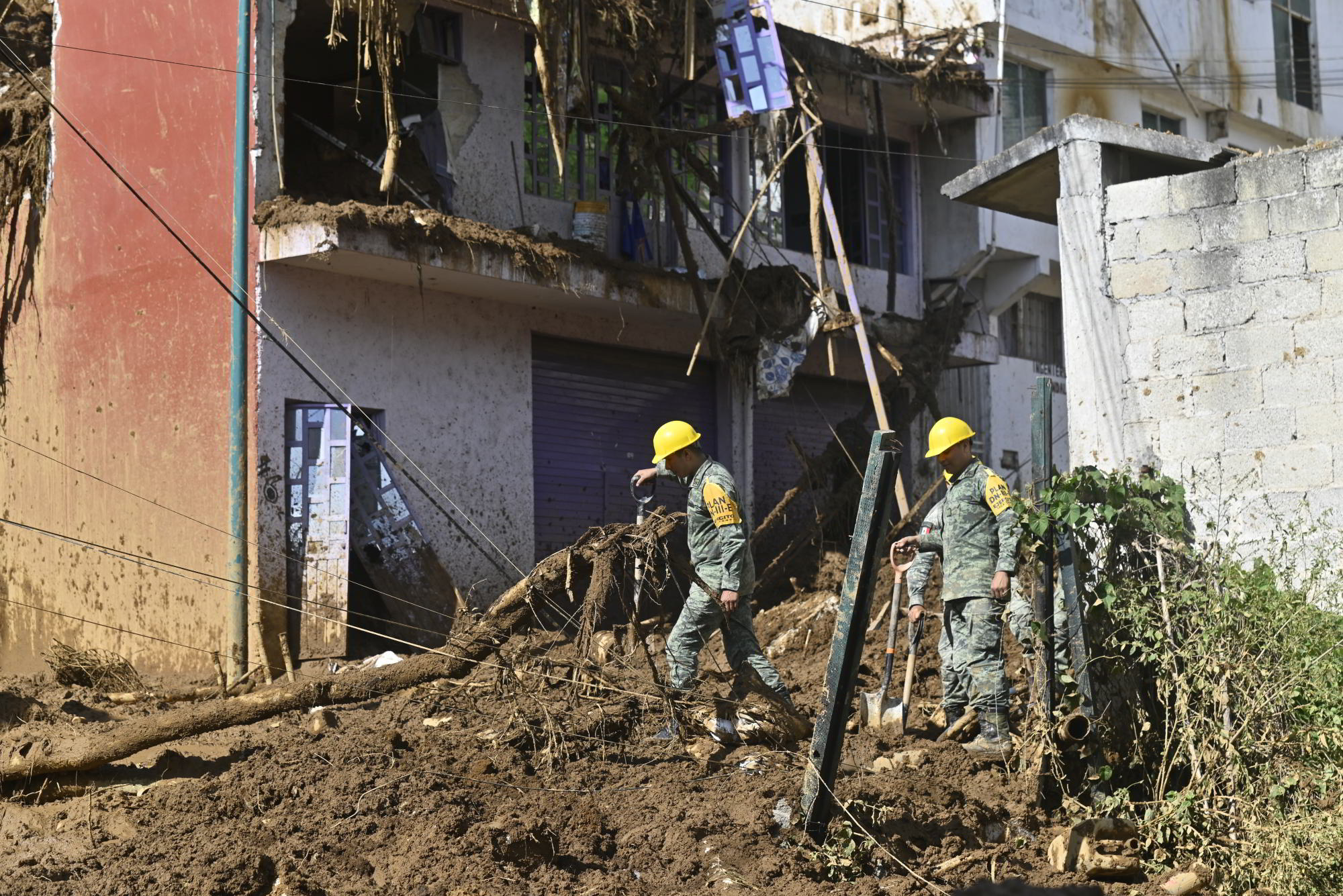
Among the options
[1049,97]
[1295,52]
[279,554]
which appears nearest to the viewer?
[279,554]

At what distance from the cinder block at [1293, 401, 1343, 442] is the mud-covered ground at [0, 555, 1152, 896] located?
7.91ft

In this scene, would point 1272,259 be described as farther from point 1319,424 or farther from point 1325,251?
point 1319,424

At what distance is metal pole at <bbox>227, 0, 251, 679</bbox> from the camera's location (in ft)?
34.1

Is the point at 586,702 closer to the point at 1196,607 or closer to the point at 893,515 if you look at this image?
the point at 1196,607

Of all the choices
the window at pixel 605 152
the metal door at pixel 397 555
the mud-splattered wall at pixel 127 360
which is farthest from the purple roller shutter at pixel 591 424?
the mud-splattered wall at pixel 127 360

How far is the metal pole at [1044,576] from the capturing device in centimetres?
662

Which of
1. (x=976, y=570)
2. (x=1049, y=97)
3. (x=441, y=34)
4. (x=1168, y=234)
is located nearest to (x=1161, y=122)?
(x=1049, y=97)

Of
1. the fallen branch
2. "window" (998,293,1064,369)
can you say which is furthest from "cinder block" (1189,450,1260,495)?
"window" (998,293,1064,369)

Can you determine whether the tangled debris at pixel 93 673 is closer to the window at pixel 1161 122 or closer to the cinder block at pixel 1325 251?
the cinder block at pixel 1325 251

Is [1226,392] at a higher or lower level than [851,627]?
higher

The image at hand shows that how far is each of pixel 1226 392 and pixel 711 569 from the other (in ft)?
9.47

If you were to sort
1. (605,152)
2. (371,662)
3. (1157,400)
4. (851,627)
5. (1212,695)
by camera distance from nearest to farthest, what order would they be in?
(851,627)
(1212,695)
(1157,400)
(371,662)
(605,152)

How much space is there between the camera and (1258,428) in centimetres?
781

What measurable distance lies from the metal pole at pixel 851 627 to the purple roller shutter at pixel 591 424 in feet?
21.1
